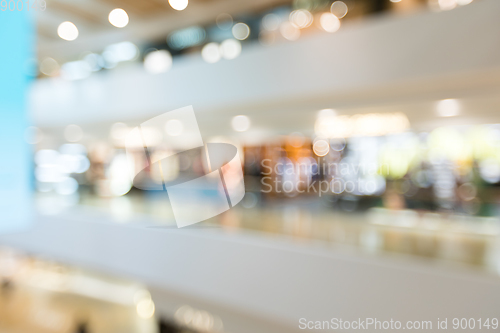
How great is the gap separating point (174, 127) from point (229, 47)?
2.74 meters

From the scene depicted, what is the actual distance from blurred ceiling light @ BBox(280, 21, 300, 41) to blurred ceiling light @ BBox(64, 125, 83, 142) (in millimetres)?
5779

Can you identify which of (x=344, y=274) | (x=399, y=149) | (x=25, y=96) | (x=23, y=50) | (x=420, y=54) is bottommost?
(x=344, y=274)

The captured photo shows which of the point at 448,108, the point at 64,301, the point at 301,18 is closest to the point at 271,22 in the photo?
the point at 301,18

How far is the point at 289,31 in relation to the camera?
6.04 meters

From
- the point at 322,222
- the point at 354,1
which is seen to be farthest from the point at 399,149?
the point at 354,1

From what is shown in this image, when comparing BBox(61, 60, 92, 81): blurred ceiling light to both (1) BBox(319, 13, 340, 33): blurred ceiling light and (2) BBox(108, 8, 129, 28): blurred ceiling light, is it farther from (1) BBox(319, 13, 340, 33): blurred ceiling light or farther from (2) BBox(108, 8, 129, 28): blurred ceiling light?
(1) BBox(319, 13, 340, 33): blurred ceiling light

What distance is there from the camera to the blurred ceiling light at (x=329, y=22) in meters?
5.54

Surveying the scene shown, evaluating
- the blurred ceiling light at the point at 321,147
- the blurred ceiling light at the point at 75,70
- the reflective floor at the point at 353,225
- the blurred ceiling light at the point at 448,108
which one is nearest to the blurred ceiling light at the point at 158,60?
the blurred ceiling light at the point at 75,70

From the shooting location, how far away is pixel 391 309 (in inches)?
146

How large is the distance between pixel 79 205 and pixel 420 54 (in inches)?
264

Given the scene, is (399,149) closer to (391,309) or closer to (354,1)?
(354,1)

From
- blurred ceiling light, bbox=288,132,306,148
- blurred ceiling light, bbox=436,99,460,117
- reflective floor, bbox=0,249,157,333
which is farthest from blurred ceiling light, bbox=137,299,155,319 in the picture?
blurred ceiling light, bbox=436,99,460,117

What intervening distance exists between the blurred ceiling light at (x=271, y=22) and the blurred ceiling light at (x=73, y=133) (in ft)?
18.0

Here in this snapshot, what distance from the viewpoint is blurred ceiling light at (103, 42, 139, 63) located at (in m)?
7.55
